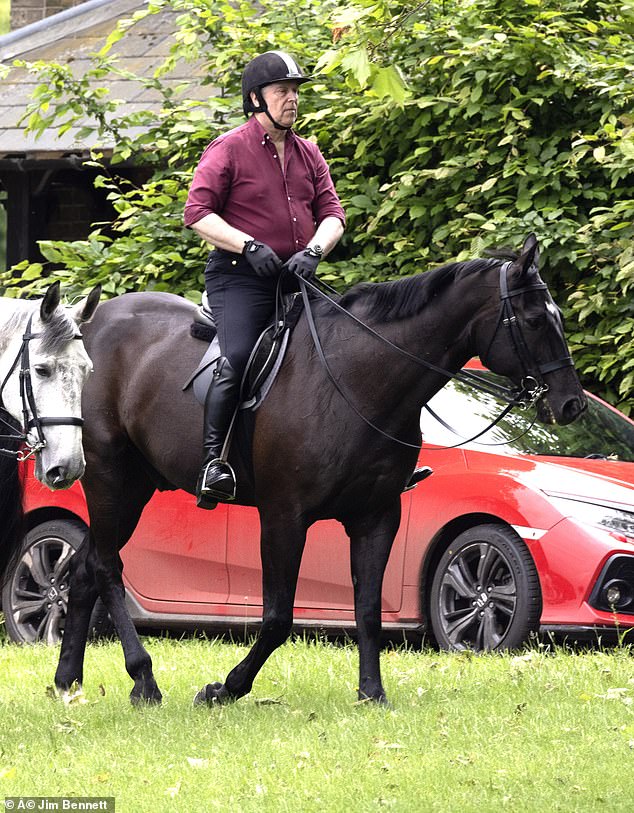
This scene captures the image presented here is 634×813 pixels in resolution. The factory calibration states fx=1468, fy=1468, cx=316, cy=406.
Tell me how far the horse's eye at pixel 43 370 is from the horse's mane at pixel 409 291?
5.13 ft

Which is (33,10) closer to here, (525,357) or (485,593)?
(485,593)

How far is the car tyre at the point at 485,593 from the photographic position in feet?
26.7

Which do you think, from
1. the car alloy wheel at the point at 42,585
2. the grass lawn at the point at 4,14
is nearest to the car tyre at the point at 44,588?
the car alloy wheel at the point at 42,585

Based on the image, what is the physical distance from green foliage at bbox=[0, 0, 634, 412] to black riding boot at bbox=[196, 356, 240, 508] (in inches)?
140

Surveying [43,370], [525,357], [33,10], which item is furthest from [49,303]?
[33,10]

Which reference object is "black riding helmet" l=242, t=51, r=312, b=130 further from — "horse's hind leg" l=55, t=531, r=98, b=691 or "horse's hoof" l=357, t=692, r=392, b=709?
"horse's hoof" l=357, t=692, r=392, b=709

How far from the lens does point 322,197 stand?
743cm

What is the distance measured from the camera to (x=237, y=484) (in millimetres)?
7219

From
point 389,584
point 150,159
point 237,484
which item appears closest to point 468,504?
point 389,584

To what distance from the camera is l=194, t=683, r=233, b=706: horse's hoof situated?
7031 millimetres

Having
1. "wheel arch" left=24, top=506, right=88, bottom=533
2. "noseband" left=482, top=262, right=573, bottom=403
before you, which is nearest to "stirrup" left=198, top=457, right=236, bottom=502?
"noseband" left=482, top=262, right=573, bottom=403

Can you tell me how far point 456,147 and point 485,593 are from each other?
160 inches

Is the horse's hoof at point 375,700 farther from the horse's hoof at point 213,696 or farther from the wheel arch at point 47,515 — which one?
the wheel arch at point 47,515

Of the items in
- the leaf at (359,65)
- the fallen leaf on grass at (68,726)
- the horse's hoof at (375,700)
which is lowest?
the fallen leaf on grass at (68,726)
